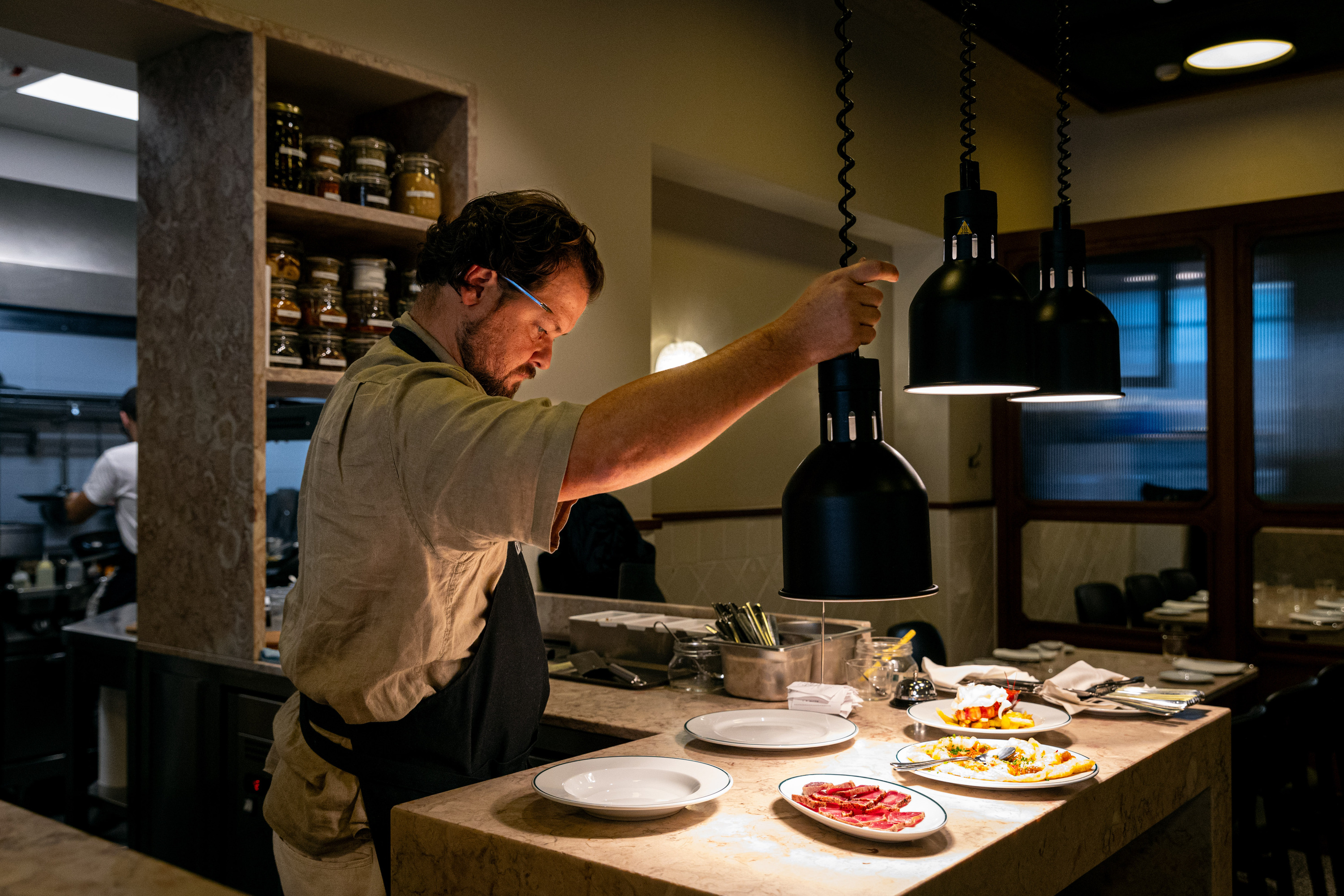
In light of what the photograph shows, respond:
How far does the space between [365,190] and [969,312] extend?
1.71 meters

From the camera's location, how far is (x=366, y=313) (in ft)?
8.30

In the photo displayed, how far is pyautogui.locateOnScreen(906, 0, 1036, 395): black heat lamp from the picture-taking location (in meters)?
1.32

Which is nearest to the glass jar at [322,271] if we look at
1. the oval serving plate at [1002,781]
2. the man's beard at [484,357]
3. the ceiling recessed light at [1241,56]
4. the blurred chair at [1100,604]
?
the man's beard at [484,357]

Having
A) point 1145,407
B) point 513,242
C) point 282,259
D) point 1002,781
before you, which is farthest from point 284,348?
point 1145,407

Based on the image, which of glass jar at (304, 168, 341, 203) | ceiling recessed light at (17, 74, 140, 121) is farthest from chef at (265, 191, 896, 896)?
ceiling recessed light at (17, 74, 140, 121)

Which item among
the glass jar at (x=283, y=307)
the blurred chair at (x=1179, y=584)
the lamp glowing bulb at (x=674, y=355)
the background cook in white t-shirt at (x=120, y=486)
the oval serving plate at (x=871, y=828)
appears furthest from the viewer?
the blurred chair at (x=1179, y=584)

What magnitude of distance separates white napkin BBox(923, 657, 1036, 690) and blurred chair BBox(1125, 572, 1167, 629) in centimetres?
286

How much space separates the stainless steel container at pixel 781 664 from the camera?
2.05 metres

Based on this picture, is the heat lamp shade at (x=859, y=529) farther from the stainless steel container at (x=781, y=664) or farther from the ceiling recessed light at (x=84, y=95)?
the ceiling recessed light at (x=84, y=95)

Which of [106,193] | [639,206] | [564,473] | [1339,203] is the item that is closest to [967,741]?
[564,473]

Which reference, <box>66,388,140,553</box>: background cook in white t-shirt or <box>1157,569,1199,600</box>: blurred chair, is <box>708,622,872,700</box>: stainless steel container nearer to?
<box>1157,569,1199,600</box>: blurred chair

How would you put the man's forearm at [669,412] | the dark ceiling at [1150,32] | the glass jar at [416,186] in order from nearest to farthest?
the man's forearm at [669,412]
the glass jar at [416,186]
the dark ceiling at [1150,32]

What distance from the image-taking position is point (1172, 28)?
4.39m

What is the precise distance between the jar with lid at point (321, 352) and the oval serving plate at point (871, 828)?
1.54m
